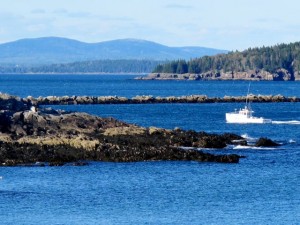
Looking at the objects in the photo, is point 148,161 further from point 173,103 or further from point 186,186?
point 173,103

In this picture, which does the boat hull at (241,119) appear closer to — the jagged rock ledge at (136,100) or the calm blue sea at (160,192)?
the calm blue sea at (160,192)

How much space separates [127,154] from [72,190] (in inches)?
456

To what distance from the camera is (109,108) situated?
434ft

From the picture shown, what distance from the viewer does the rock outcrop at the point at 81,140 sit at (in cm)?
6059

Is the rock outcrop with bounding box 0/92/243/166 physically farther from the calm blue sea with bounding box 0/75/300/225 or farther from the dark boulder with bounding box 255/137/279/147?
the dark boulder with bounding box 255/137/279/147

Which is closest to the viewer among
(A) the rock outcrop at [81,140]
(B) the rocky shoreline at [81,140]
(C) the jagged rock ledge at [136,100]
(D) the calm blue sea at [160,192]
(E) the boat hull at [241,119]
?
(D) the calm blue sea at [160,192]

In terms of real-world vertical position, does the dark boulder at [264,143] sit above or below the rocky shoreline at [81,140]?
below

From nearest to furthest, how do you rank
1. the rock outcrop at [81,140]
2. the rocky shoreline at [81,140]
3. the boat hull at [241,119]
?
the rocky shoreline at [81,140] → the rock outcrop at [81,140] → the boat hull at [241,119]

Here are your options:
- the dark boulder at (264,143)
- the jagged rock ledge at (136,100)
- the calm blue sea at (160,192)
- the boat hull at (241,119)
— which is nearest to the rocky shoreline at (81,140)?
the dark boulder at (264,143)

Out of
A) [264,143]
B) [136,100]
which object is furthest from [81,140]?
[136,100]

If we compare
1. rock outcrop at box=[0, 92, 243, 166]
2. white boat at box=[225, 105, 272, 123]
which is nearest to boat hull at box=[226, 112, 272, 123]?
white boat at box=[225, 105, 272, 123]

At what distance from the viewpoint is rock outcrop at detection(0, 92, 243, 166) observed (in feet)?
199

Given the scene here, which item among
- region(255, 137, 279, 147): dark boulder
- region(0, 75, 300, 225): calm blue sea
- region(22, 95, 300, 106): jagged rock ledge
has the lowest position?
region(22, 95, 300, 106): jagged rock ledge

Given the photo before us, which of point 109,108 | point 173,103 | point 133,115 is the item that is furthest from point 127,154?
point 173,103
